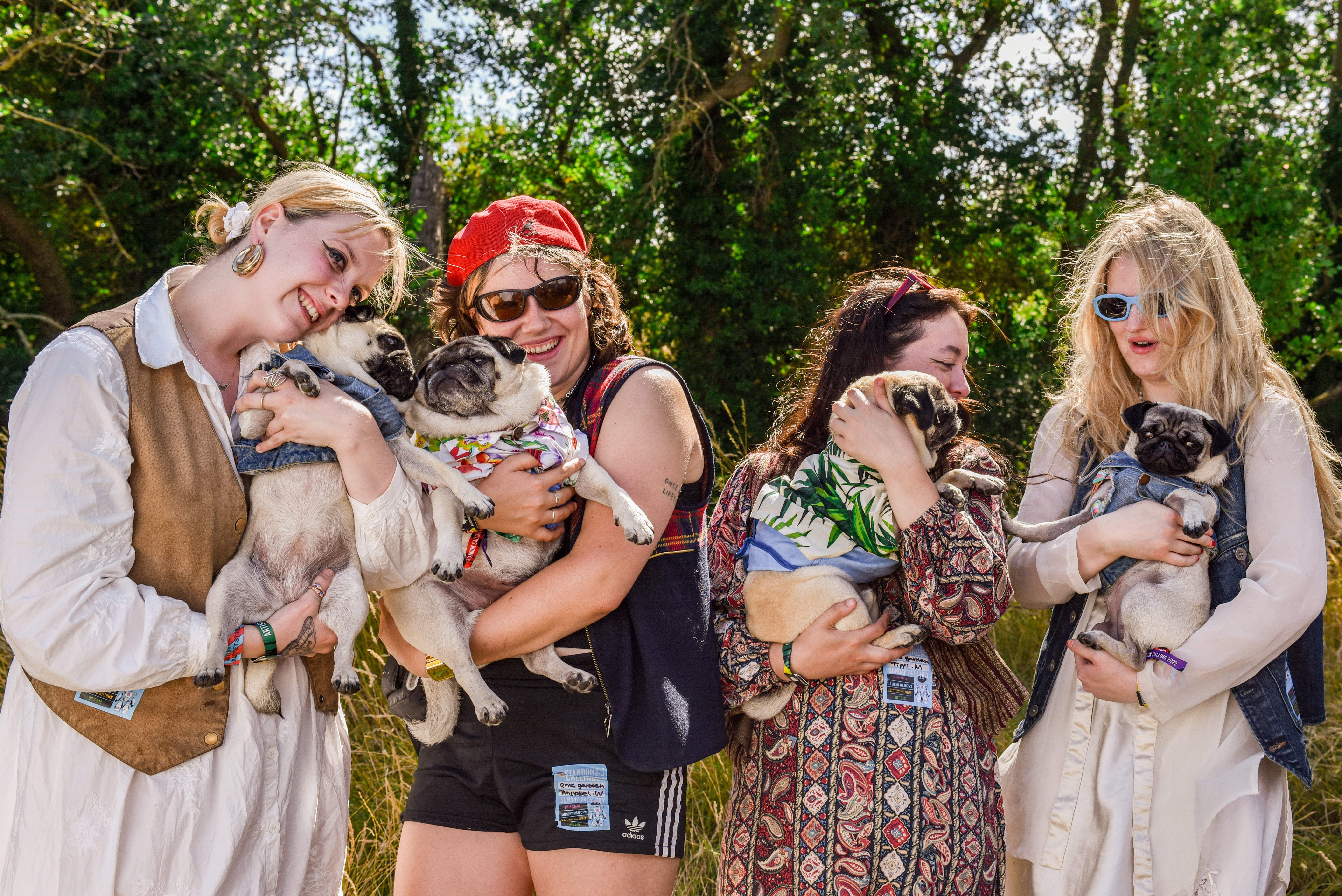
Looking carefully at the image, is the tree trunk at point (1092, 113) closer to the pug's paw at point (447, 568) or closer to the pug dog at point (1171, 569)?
the pug dog at point (1171, 569)

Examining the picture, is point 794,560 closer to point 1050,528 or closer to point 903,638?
point 903,638

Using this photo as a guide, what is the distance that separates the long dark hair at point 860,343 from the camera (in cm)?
301

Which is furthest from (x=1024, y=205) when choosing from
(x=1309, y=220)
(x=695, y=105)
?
(x=695, y=105)

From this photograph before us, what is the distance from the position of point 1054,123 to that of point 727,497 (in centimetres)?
1077

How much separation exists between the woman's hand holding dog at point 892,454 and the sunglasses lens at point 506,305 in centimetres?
A: 96

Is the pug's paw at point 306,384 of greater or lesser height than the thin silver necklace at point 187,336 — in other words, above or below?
below

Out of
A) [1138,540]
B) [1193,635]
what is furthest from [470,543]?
[1193,635]

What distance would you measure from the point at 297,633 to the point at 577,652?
27.7 inches

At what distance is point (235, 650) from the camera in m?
2.32

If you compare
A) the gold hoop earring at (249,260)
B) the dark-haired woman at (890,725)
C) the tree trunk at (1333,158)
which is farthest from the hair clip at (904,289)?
the tree trunk at (1333,158)

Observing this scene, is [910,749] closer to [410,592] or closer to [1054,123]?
[410,592]

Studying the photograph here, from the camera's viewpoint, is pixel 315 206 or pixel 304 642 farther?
pixel 315 206

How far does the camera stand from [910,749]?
2506 millimetres

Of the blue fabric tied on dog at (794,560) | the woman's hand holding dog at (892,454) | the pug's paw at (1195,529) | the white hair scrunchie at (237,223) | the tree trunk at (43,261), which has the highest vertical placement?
the tree trunk at (43,261)
